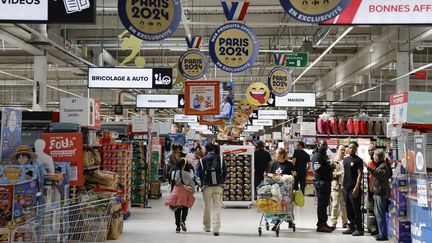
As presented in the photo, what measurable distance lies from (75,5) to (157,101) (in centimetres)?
1326

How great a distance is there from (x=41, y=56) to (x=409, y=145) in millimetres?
15151

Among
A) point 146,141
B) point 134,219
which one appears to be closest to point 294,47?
point 146,141

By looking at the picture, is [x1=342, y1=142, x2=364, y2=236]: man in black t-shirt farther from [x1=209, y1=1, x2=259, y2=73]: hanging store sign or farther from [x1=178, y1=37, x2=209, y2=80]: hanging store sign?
[x1=178, y1=37, x2=209, y2=80]: hanging store sign

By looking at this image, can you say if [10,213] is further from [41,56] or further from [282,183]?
[41,56]

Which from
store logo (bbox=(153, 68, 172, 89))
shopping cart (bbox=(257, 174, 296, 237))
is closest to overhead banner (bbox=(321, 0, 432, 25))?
shopping cart (bbox=(257, 174, 296, 237))

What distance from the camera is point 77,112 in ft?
33.3

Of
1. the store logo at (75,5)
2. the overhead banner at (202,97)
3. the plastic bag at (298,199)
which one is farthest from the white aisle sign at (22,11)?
the overhead banner at (202,97)

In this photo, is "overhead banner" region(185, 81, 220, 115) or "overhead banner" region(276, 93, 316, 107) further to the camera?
"overhead banner" region(276, 93, 316, 107)

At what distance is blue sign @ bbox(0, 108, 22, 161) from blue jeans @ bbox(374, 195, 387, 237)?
572cm

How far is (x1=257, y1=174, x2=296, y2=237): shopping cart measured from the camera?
33.1 ft

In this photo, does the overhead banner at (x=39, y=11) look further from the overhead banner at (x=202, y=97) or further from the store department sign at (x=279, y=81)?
the store department sign at (x=279, y=81)

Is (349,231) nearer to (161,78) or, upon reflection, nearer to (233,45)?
(233,45)

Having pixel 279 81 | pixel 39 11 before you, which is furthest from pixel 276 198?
pixel 279 81

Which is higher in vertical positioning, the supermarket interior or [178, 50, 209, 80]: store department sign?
[178, 50, 209, 80]: store department sign
